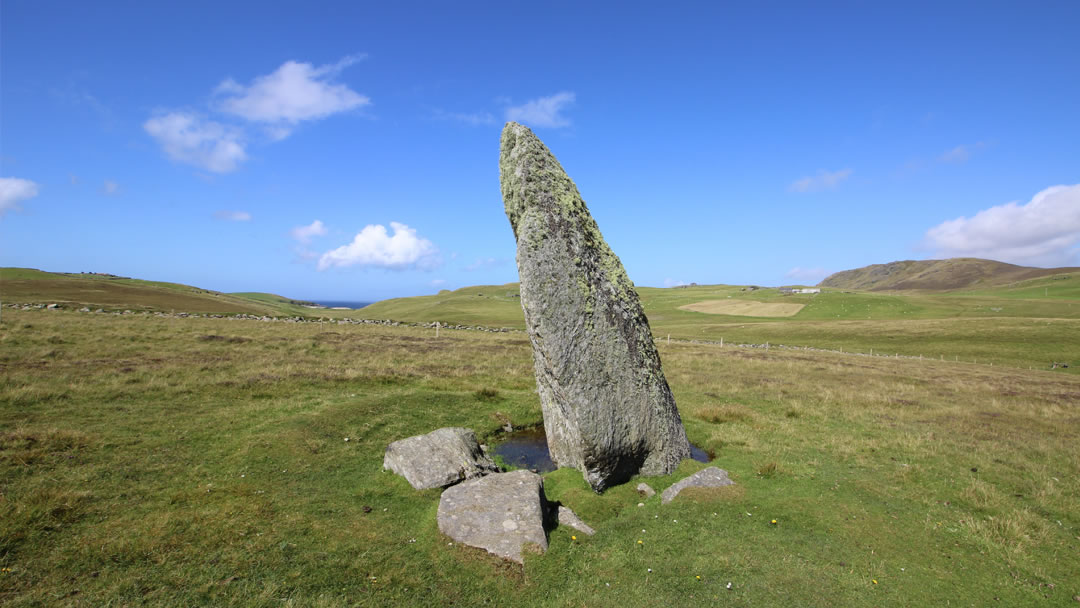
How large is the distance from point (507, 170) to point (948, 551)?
1498 centimetres

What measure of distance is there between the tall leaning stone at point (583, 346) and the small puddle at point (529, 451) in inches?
43.5

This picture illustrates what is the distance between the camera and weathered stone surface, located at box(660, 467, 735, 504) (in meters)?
11.9

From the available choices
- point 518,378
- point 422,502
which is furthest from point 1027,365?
point 422,502

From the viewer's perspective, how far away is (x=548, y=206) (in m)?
14.2

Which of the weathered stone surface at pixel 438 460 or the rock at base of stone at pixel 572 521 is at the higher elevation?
the weathered stone surface at pixel 438 460

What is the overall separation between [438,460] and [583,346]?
17.4 ft

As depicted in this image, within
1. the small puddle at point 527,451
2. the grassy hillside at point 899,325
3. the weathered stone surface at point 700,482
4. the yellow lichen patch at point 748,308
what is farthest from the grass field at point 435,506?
the yellow lichen patch at point 748,308

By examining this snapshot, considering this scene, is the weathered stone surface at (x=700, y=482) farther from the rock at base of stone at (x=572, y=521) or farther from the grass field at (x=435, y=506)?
the rock at base of stone at (x=572, y=521)

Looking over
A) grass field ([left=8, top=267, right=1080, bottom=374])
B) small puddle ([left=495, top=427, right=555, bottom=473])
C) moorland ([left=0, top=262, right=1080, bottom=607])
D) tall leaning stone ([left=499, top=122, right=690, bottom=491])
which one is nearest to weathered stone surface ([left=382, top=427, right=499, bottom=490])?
moorland ([left=0, top=262, right=1080, bottom=607])

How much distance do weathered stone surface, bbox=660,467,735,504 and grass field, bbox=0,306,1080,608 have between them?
0.56 metres

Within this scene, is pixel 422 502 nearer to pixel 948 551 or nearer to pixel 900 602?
pixel 900 602

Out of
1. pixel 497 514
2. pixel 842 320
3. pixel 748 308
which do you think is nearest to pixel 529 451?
→ pixel 497 514

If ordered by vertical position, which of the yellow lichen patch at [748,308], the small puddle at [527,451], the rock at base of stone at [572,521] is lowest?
the small puddle at [527,451]

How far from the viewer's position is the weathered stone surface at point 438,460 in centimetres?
1245
